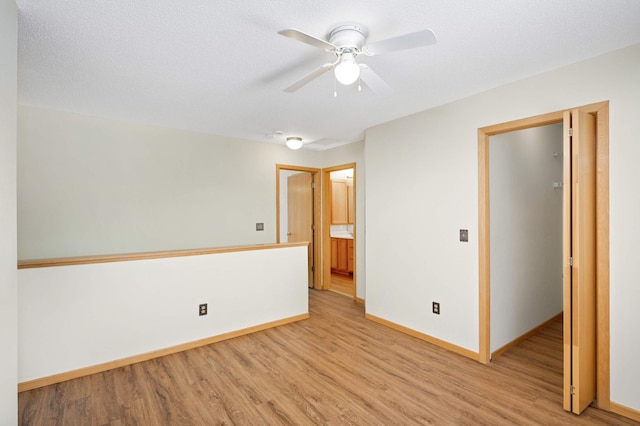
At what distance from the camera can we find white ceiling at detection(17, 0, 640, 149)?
5.45ft

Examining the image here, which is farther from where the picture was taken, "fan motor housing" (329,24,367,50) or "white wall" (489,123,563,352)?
"white wall" (489,123,563,352)

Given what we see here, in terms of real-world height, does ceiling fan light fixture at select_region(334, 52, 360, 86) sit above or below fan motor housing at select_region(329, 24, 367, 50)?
below

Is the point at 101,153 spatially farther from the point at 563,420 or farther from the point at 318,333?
the point at 563,420

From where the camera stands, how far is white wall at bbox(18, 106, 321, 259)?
317cm

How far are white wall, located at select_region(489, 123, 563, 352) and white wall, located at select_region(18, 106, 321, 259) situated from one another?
3.09 m

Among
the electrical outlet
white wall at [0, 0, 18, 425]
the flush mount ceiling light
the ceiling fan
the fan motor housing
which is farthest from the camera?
the flush mount ceiling light

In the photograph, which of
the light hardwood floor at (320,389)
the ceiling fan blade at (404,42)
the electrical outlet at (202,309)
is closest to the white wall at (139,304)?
the electrical outlet at (202,309)

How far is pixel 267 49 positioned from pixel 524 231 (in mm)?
3091

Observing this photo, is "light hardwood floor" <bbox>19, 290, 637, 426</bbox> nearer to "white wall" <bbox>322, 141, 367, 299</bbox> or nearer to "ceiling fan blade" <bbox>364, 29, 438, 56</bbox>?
"white wall" <bbox>322, 141, 367, 299</bbox>

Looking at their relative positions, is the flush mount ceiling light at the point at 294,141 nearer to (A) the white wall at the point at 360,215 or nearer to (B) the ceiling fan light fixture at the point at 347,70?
(A) the white wall at the point at 360,215

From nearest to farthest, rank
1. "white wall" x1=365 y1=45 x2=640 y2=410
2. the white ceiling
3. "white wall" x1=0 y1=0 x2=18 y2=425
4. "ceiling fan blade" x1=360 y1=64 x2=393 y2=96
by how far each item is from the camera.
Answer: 1. "white wall" x1=0 y1=0 x2=18 y2=425
2. the white ceiling
3. "ceiling fan blade" x1=360 y1=64 x2=393 y2=96
4. "white wall" x1=365 y1=45 x2=640 y2=410

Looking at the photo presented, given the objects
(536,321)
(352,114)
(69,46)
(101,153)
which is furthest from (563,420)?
(101,153)

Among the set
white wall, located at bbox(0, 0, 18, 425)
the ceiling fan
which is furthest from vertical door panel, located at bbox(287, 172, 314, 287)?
white wall, located at bbox(0, 0, 18, 425)

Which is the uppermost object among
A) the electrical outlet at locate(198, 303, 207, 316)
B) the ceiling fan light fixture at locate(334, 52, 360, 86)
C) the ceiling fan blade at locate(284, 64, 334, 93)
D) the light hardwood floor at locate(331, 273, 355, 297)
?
the ceiling fan blade at locate(284, 64, 334, 93)
